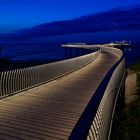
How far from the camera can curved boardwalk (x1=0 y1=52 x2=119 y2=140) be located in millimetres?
8273

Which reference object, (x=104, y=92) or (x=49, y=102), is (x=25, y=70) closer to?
(x=49, y=102)

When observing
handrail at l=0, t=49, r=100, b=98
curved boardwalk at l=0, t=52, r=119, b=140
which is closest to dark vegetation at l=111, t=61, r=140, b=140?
curved boardwalk at l=0, t=52, r=119, b=140

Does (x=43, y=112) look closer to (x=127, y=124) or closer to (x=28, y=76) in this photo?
(x=127, y=124)

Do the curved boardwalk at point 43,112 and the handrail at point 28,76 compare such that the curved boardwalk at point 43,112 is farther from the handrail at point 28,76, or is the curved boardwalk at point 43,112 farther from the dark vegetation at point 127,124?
the dark vegetation at point 127,124

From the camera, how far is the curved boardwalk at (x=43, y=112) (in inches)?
326

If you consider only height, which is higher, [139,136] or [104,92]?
[104,92]

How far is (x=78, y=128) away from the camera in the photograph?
530 cm

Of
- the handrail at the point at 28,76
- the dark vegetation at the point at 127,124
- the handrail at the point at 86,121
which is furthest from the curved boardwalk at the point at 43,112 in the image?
the dark vegetation at the point at 127,124

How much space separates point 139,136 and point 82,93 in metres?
2.99

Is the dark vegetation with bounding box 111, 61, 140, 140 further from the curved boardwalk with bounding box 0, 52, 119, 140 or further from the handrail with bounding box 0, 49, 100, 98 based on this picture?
the handrail with bounding box 0, 49, 100, 98

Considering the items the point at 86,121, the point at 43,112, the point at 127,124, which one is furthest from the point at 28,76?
the point at 86,121

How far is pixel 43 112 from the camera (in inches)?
407

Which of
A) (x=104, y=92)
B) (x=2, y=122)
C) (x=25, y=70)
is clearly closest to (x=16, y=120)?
(x=2, y=122)

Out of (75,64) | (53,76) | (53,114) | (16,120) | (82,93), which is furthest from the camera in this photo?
(75,64)
